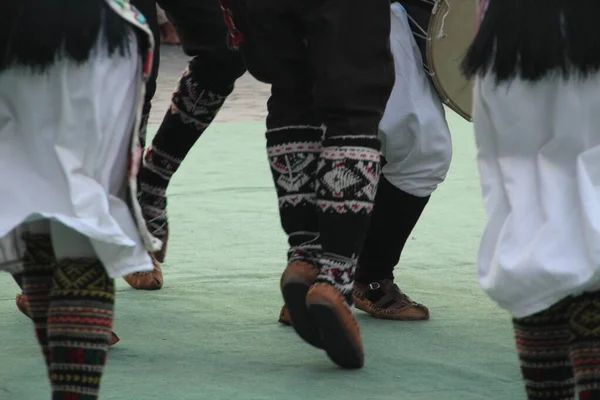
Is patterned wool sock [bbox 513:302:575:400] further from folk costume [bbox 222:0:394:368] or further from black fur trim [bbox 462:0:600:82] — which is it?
folk costume [bbox 222:0:394:368]

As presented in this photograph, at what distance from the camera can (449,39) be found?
11.9 feet

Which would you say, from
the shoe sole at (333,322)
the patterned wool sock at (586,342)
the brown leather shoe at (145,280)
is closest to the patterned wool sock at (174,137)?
the brown leather shoe at (145,280)

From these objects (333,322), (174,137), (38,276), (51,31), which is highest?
(51,31)

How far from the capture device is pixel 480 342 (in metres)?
3.61

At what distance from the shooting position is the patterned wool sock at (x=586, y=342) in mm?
2463

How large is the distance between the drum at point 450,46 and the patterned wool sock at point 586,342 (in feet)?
3.99

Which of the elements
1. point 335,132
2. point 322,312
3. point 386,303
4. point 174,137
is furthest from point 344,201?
point 174,137

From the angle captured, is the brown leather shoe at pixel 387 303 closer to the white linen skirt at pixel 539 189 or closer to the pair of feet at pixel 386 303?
the pair of feet at pixel 386 303

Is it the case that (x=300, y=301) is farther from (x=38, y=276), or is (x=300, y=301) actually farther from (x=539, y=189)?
(x=539, y=189)

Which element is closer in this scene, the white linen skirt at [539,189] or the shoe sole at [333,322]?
the white linen skirt at [539,189]

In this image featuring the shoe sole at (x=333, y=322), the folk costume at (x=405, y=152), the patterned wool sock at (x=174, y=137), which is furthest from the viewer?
the patterned wool sock at (x=174, y=137)

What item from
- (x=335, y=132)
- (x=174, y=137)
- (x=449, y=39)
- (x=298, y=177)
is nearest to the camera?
(x=335, y=132)

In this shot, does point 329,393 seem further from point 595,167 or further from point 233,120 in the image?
point 233,120

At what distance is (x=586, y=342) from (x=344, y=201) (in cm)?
89
